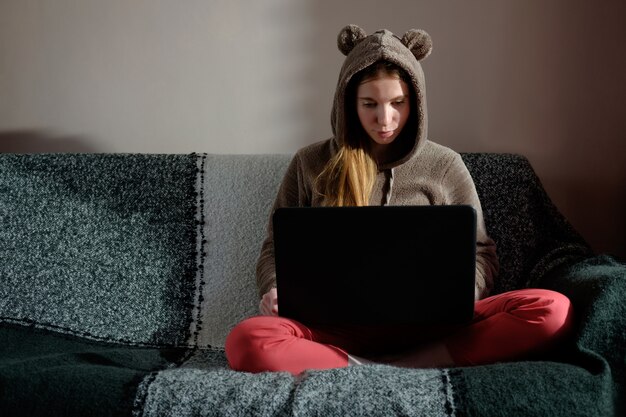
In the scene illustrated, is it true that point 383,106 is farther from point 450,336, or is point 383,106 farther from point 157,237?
point 157,237

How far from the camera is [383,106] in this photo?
1.20 m

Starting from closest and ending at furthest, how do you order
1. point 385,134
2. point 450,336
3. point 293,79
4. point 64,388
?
point 64,388, point 450,336, point 385,134, point 293,79

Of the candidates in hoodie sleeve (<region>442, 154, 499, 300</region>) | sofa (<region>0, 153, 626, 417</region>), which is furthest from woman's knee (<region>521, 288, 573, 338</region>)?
hoodie sleeve (<region>442, 154, 499, 300</region>)

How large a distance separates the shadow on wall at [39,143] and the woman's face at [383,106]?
2.55ft

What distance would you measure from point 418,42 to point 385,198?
0.29m

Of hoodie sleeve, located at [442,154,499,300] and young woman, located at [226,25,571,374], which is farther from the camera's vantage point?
hoodie sleeve, located at [442,154,499,300]

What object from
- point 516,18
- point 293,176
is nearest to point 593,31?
point 516,18

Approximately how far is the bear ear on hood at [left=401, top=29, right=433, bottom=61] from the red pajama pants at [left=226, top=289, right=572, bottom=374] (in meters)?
0.47

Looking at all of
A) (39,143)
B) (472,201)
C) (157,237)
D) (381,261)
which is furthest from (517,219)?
(39,143)

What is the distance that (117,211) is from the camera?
1430 mm

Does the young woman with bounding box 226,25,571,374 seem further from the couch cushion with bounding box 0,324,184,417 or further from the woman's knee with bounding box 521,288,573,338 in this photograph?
the couch cushion with bounding box 0,324,184,417

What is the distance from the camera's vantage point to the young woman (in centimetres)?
101

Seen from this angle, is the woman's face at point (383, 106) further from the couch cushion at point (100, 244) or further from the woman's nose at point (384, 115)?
the couch cushion at point (100, 244)

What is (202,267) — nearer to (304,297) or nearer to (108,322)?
(108,322)
